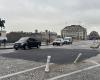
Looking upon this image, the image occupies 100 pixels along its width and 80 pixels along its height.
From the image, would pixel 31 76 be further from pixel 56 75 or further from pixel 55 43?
pixel 55 43

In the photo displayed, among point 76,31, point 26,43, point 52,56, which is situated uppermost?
point 76,31

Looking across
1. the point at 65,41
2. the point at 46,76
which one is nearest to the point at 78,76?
the point at 46,76

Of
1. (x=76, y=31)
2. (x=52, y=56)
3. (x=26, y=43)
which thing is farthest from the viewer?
(x=76, y=31)

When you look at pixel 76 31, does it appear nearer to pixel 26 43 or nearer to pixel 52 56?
pixel 26 43

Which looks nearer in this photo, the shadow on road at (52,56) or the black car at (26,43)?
the shadow on road at (52,56)

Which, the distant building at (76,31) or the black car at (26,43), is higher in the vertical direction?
the distant building at (76,31)

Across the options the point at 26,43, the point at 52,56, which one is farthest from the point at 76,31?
the point at 52,56

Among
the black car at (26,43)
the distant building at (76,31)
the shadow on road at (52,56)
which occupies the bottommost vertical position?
the shadow on road at (52,56)

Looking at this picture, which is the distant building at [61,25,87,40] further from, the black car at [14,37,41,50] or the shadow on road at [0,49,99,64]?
the shadow on road at [0,49,99,64]

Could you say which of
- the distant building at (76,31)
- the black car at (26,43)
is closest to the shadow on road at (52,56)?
the black car at (26,43)

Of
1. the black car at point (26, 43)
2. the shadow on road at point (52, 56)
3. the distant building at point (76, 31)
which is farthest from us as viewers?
the distant building at point (76, 31)

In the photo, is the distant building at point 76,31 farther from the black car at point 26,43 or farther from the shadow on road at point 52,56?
the shadow on road at point 52,56

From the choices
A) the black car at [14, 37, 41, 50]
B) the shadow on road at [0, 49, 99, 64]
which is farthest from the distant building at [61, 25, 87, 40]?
the shadow on road at [0, 49, 99, 64]

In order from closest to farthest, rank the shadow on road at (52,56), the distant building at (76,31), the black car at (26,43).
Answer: the shadow on road at (52,56) → the black car at (26,43) → the distant building at (76,31)
